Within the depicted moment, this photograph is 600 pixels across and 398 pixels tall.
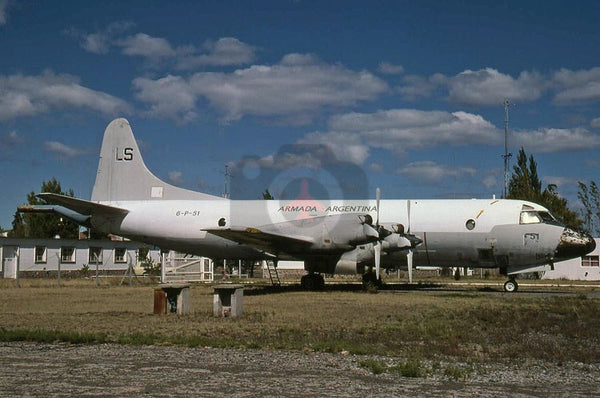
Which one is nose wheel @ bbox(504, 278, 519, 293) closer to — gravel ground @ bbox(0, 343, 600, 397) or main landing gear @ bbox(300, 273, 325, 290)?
main landing gear @ bbox(300, 273, 325, 290)

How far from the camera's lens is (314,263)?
29.1m

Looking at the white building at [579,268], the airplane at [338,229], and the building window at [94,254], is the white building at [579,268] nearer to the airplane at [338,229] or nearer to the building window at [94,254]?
the airplane at [338,229]

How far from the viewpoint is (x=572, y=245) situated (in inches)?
1056

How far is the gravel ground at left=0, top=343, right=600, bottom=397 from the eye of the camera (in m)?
8.16

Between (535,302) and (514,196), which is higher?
(514,196)

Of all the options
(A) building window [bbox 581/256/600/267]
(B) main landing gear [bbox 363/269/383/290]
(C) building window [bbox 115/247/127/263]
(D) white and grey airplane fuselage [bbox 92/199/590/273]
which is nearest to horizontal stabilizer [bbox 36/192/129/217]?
(D) white and grey airplane fuselage [bbox 92/199/590/273]

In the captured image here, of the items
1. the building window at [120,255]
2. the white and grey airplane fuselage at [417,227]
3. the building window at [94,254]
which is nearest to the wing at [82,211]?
the white and grey airplane fuselage at [417,227]

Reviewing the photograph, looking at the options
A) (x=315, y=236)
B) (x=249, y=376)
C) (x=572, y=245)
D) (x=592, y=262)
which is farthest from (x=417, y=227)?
(x=592, y=262)

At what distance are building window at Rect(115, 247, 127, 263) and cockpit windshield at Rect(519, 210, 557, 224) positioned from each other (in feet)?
126

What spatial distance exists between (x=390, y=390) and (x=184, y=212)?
24.2 m

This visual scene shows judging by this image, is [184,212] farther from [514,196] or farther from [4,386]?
[514,196]

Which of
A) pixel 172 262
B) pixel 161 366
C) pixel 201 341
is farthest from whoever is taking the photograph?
pixel 172 262

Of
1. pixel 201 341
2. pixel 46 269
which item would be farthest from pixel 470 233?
pixel 46 269

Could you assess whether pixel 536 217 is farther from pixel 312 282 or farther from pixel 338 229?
pixel 312 282
